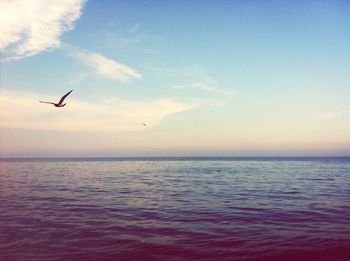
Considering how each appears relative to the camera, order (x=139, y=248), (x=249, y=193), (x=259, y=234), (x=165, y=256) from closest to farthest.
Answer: (x=165, y=256)
(x=139, y=248)
(x=259, y=234)
(x=249, y=193)

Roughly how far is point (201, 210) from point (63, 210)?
7.05m

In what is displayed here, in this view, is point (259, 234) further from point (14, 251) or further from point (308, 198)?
point (308, 198)

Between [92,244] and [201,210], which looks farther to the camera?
[201,210]

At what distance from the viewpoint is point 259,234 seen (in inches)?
493

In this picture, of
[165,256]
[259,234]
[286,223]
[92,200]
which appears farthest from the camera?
[92,200]

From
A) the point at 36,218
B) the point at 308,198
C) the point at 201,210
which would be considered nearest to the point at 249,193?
the point at 308,198

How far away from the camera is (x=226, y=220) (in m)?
15.1

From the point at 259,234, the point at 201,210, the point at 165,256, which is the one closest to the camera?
the point at 165,256

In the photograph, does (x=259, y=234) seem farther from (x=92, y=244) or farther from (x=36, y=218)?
(x=36, y=218)

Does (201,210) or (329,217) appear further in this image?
(201,210)

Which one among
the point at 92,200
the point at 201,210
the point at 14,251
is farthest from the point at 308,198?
the point at 14,251

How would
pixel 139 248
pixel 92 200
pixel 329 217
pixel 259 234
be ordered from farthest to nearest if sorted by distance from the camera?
pixel 92 200 < pixel 329 217 < pixel 259 234 < pixel 139 248

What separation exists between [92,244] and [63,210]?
23.6 feet

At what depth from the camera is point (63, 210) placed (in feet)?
58.6
